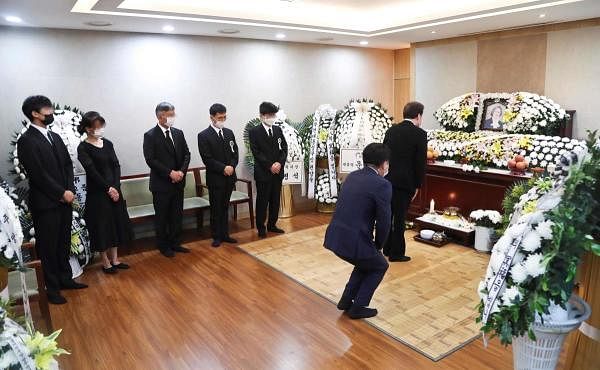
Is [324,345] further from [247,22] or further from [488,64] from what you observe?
[488,64]

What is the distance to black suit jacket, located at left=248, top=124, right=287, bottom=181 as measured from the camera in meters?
5.51

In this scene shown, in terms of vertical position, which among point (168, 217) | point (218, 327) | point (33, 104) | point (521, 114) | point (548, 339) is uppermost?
point (33, 104)

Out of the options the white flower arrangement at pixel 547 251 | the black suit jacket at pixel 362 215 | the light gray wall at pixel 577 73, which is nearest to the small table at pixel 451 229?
the light gray wall at pixel 577 73

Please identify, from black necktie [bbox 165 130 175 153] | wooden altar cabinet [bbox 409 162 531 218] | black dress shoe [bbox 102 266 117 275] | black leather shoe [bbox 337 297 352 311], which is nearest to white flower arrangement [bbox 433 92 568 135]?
wooden altar cabinet [bbox 409 162 531 218]

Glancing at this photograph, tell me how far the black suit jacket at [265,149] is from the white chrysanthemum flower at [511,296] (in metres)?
3.82

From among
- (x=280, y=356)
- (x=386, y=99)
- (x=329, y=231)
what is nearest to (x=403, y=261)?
(x=329, y=231)

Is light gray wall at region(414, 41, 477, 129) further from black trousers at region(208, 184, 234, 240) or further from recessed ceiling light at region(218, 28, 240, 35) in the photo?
black trousers at region(208, 184, 234, 240)

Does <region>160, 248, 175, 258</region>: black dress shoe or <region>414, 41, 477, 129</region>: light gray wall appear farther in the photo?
<region>414, 41, 477, 129</region>: light gray wall

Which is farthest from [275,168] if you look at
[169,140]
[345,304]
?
[345,304]

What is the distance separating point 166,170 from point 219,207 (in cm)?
79

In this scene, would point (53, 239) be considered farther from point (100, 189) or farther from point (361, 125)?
point (361, 125)

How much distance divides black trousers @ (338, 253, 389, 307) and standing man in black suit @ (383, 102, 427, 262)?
117 cm

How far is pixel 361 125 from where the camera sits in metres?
6.21

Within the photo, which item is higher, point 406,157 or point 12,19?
point 12,19
